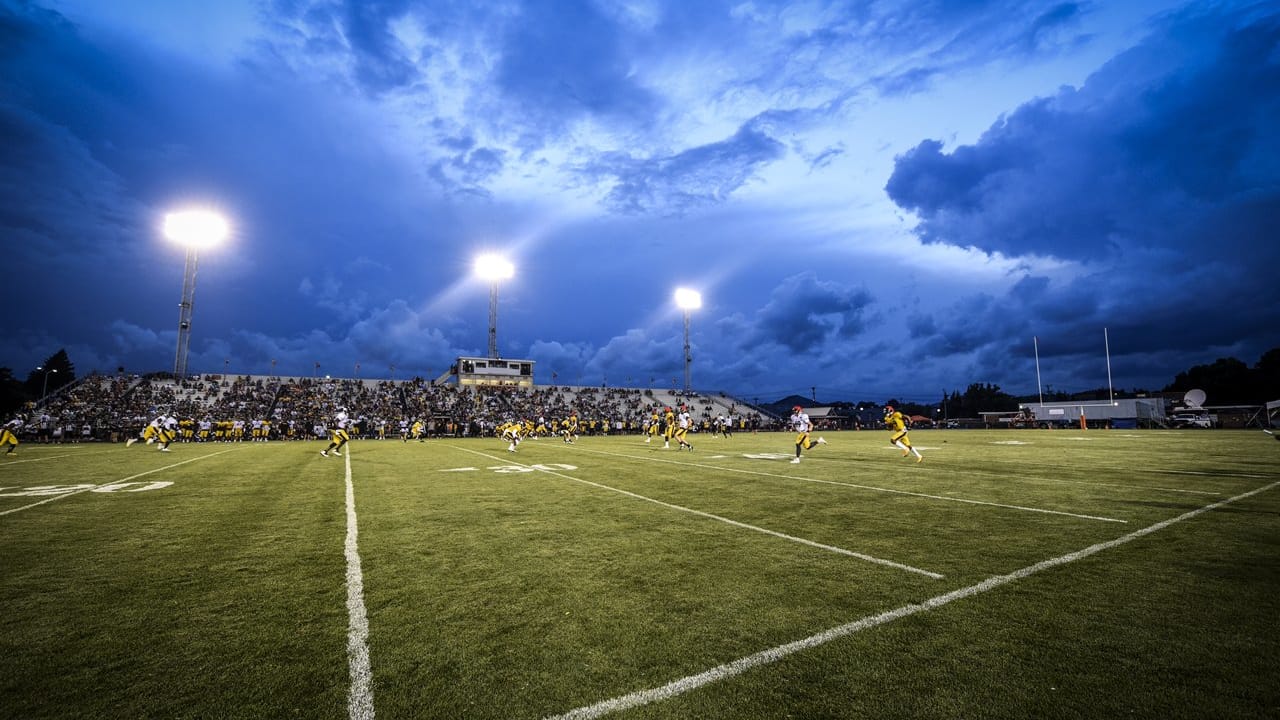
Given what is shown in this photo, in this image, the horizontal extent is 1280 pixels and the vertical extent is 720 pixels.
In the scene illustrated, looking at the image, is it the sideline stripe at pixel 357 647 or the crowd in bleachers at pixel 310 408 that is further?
the crowd in bleachers at pixel 310 408

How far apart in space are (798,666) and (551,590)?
90.0 inches

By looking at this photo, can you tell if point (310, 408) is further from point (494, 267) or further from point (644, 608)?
point (644, 608)

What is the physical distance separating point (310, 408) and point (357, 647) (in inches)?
2067

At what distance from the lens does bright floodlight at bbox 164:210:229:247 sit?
138 ft

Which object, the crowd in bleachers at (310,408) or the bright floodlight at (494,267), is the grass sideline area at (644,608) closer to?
the crowd in bleachers at (310,408)

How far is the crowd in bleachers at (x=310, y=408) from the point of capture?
39125 millimetres

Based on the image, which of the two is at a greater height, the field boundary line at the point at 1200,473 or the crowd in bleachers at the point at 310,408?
the crowd in bleachers at the point at 310,408

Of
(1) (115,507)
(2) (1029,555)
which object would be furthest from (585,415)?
(2) (1029,555)

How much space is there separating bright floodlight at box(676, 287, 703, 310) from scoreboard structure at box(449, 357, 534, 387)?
2551 cm

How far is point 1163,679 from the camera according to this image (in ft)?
10.6

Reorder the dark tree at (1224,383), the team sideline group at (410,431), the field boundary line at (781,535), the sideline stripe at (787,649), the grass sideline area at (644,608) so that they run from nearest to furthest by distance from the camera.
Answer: the sideline stripe at (787,649), the grass sideline area at (644,608), the field boundary line at (781,535), the team sideline group at (410,431), the dark tree at (1224,383)

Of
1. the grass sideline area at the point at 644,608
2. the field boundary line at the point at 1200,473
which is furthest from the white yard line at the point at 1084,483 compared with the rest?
the grass sideline area at the point at 644,608

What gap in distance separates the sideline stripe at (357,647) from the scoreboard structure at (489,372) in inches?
2629

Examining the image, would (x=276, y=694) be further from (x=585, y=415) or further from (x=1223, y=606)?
(x=585, y=415)
